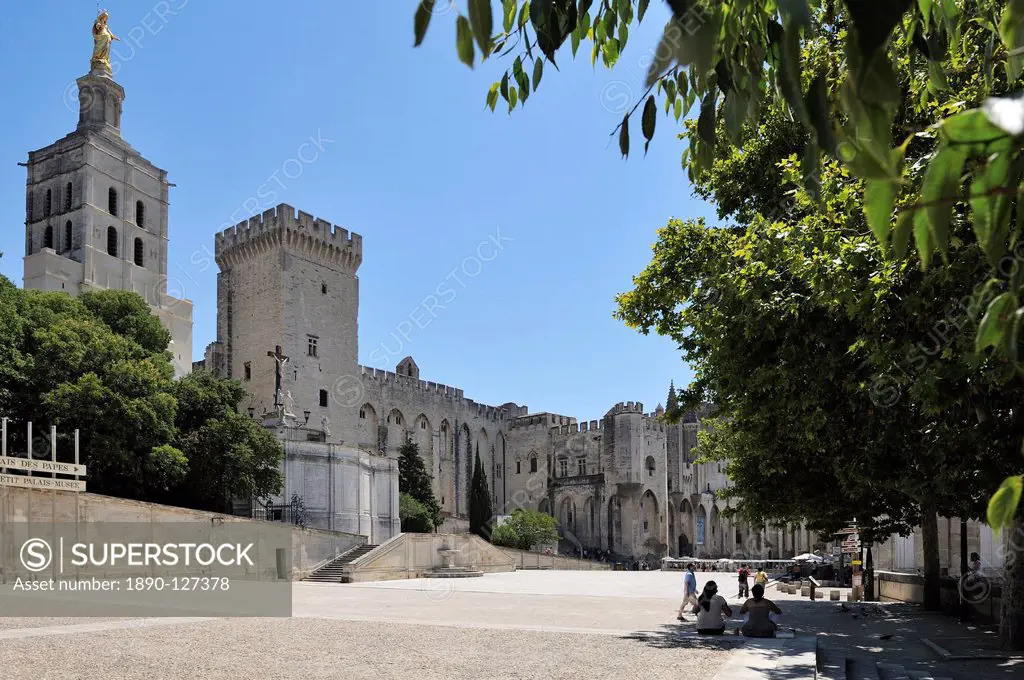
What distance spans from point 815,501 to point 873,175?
60.2 feet

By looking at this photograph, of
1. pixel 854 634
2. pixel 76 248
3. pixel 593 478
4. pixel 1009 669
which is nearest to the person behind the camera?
pixel 1009 669

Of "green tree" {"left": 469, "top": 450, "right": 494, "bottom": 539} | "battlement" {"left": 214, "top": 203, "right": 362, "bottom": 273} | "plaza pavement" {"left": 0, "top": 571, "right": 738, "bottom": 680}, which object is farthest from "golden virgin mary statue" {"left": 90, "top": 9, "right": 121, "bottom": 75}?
"plaza pavement" {"left": 0, "top": 571, "right": 738, "bottom": 680}

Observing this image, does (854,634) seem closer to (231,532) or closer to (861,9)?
(861,9)

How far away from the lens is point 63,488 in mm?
25797

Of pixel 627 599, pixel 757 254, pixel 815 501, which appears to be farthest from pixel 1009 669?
pixel 627 599

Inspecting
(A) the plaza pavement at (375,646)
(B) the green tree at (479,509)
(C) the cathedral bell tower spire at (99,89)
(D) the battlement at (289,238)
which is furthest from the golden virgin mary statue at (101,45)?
(A) the plaza pavement at (375,646)

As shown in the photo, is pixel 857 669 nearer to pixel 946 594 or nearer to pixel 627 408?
pixel 946 594

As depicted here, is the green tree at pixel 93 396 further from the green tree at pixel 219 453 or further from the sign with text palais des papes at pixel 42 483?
the sign with text palais des papes at pixel 42 483

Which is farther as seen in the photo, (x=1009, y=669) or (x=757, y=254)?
(x=757, y=254)

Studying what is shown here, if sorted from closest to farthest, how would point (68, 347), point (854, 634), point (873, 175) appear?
point (873, 175), point (854, 634), point (68, 347)

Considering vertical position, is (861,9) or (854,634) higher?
(861,9)

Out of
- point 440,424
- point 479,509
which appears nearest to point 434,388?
point 440,424

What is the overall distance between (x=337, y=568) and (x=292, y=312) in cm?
2008

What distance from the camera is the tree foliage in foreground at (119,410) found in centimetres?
3322
